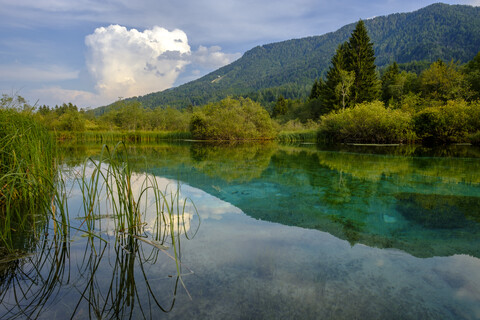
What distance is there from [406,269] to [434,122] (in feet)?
74.3

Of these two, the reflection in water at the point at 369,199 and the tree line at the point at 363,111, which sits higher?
the tree line at the point at 363,111

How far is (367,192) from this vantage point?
20.6ft

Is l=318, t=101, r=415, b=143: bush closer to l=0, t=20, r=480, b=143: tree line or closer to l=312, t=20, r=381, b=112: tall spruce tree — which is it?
l=0, t=20, r=480, b=143: tree line

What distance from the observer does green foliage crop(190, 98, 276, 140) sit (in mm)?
31203

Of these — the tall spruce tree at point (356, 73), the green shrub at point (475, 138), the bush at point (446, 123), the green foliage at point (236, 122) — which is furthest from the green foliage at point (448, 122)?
the green foliage at point (236, 122)

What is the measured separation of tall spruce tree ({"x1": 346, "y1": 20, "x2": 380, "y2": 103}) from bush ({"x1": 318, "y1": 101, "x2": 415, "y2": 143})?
37.3 feet

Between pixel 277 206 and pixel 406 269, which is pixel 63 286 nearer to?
pixel 406 269

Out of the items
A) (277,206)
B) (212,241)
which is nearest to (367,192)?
(277,206)

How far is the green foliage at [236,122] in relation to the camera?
3120 centimetres

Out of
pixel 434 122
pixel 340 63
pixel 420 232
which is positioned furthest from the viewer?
pixel 340 63

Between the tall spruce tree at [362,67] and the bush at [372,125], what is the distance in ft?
37.3

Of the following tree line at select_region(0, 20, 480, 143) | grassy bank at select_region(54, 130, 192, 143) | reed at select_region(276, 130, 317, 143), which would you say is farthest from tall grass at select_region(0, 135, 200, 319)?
reed at select_region(276, 130, 317, 143)

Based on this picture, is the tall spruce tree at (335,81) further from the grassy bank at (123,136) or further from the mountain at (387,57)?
the mountain at (387,57)

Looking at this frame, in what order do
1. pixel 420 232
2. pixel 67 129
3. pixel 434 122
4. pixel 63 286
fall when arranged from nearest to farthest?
pixel 63 286
pixel 420 232
pixel 434 122
pixel 67 129
